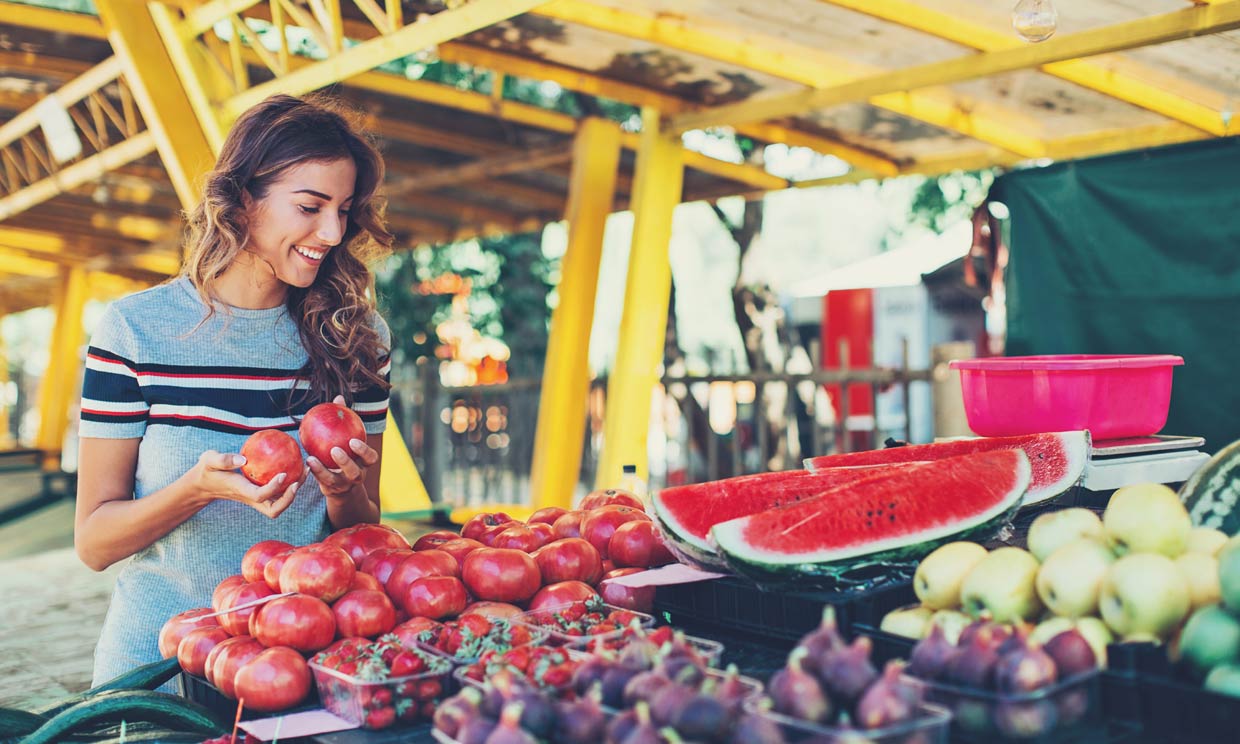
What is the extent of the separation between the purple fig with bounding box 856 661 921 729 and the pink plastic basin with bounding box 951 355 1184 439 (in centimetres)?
181

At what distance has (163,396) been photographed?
2.58 metres

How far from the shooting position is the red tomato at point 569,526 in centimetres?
276

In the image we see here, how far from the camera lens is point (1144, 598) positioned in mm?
1598

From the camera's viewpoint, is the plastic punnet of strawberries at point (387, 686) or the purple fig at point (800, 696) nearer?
the purple fig at point (800, 696)

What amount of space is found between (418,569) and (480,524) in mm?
493

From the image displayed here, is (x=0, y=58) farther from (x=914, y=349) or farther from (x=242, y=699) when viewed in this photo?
(x=914, y=349)

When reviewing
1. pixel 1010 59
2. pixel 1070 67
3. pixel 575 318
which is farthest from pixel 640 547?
pixel 575 318

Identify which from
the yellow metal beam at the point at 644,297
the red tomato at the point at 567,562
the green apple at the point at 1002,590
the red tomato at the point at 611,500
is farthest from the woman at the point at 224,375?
the yellow metal beam at the point at 644,297

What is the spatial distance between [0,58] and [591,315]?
14.7 feet

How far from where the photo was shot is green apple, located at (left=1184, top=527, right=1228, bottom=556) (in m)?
1.82

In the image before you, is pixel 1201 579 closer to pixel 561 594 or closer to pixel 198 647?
pixel 561 594

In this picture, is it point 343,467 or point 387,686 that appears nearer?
point 387,686

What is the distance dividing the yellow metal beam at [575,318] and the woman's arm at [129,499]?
5.01m

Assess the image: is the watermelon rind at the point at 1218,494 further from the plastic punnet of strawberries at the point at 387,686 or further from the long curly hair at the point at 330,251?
the long curly hair at the point at 330,251
